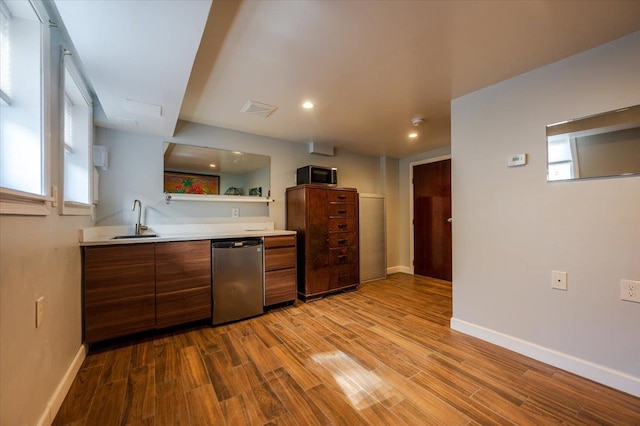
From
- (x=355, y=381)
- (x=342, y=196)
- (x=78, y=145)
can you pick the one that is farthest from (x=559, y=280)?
(x=78, y=145)

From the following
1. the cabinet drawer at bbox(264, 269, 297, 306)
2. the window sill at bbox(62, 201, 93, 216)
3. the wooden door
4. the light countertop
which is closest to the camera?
the window sill at bbox(62, 201, 93, 216)

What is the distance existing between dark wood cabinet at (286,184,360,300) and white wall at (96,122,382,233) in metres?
0.41

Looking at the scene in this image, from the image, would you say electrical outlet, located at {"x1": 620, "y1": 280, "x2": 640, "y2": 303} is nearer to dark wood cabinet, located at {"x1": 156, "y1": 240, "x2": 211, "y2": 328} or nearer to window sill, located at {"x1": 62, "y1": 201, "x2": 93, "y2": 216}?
dark wood cabinet, located at {"x1": 156, "y1": 240, "x2": 211, "y2": 328}

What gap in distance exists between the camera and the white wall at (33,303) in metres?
0.99

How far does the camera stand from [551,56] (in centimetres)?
182

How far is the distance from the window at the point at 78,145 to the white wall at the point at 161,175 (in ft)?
1.07

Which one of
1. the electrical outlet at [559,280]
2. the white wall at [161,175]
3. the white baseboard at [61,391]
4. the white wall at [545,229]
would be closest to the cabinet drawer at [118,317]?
the white baseboard at [61,391]

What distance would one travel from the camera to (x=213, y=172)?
321 cm

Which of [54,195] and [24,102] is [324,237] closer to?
[54,195]

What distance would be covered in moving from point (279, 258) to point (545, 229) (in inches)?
98.6

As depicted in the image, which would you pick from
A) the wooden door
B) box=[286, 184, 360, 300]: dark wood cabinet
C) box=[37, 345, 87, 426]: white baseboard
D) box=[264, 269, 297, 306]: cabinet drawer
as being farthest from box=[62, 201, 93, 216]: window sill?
the wooden door

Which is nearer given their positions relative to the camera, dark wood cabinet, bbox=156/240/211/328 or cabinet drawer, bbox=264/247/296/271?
dark wood cabinet, bbox=156/240/211/328

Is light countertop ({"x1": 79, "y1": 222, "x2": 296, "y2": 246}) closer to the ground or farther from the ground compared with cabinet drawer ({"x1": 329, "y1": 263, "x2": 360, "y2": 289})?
farther from the ground

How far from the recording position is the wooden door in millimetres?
4262
